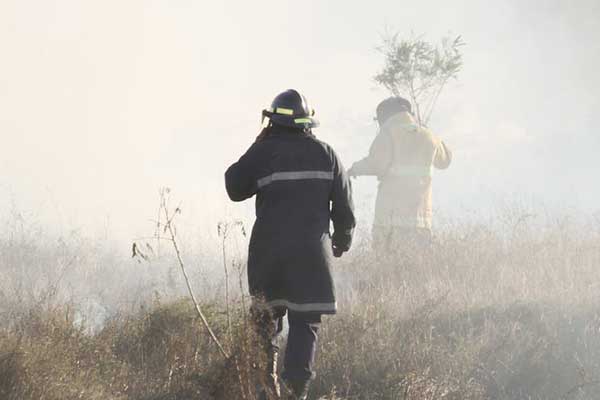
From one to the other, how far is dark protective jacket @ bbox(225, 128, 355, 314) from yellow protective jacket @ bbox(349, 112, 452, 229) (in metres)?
4.14

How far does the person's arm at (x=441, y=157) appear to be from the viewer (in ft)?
26.4

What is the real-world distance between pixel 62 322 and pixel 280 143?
72.7 inches

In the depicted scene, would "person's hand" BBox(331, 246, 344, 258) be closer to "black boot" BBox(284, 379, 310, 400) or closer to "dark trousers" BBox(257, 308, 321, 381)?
"dark trousers" BBox(257, 308, 321, 381)

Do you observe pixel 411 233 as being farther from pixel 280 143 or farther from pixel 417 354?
pixel 280 143

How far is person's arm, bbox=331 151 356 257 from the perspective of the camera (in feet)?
12.0

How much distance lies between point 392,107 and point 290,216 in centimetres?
466

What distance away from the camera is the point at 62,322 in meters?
4.20

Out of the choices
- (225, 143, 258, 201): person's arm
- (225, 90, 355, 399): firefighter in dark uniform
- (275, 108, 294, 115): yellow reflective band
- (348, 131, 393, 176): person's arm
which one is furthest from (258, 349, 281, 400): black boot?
(348, 131, 393, 176): person's arm

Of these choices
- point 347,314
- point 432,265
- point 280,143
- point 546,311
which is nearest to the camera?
point 280,143

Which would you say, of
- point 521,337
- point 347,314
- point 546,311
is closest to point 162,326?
point 347,314

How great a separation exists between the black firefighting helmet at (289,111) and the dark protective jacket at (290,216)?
7cm

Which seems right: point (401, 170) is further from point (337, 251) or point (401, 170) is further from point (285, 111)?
point (285, 111)

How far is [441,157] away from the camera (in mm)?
8117

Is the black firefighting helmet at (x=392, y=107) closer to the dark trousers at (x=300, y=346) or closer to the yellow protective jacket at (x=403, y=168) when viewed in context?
the yellow protective jacket at (x=403, y=168)
